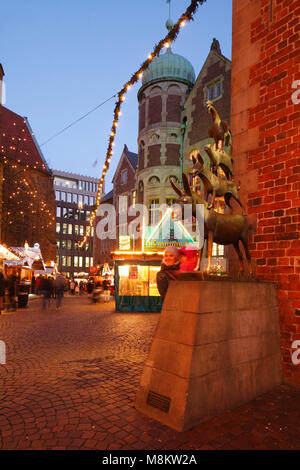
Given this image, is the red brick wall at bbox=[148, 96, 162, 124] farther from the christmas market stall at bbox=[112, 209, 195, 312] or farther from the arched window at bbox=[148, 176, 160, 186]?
the christmas market stall at bbox=[112, 209, 195, 312]

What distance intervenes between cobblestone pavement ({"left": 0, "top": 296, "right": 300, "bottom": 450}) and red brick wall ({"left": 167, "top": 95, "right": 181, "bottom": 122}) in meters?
18.3

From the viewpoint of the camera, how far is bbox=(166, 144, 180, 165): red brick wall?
824 inches

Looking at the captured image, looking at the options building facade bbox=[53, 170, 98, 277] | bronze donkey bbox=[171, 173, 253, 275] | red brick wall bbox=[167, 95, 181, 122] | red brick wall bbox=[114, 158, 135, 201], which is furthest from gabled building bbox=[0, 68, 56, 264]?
building facade bbox=[53, 170, 98, 277]

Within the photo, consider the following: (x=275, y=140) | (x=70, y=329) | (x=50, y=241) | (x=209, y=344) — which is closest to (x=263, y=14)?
(x=275, y=140)

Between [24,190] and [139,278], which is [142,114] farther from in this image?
[24,190]

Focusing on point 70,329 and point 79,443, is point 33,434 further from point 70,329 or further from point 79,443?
point 70,329

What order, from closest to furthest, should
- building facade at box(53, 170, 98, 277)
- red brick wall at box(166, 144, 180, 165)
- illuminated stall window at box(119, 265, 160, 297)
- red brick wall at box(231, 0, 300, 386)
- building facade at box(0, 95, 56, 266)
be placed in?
red brick wall at box(231, 0, 300, 386), illuminated stall window at box(119, 265, 160, 297), red brick wall at box(166, 144, 180, 165), building facade at box(0, 95, 56, 266), building facade at box(53, 170, 98, 277)

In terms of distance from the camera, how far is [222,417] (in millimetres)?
3166

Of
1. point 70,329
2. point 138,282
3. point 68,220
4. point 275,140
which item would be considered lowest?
point 70,329

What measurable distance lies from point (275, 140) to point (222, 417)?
12.8 feet

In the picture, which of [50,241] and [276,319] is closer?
[276,319]

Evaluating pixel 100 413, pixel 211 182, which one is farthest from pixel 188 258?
pixel 100 413

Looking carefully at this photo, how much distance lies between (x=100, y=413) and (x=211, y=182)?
307 cm

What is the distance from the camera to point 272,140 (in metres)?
4.86
